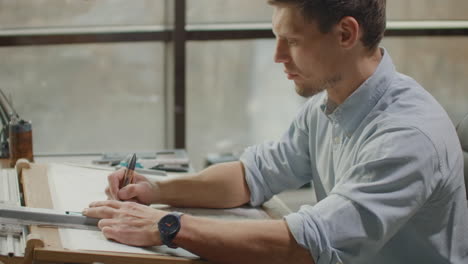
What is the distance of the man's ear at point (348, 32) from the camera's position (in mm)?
1419

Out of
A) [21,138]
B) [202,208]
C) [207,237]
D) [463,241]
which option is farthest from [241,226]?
[21,138]

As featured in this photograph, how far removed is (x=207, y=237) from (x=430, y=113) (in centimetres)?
52

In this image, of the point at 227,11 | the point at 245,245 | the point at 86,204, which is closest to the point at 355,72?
the point at 245,245

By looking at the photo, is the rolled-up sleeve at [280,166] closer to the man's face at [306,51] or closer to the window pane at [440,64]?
the man's face at [306,51]

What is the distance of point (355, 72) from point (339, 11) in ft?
0.46

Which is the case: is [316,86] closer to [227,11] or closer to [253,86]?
[227,11]

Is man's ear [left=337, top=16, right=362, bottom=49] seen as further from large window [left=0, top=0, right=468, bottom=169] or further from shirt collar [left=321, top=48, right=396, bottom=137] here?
large window [left=0, top=0, right=468, bottom=169]

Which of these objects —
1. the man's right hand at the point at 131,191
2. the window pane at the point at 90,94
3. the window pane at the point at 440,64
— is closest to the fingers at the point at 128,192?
the man's right hand at the point at 131,191

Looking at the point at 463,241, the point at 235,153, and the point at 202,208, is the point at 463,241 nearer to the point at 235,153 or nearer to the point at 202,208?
the point at 202,208

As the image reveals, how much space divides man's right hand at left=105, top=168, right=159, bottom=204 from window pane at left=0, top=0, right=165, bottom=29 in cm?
161

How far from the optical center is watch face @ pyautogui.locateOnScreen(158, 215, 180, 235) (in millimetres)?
1284

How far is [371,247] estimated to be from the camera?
1.29m

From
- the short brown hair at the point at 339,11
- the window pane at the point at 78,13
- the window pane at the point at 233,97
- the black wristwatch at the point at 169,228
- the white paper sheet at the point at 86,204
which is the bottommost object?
the window pane at the point at 233,97

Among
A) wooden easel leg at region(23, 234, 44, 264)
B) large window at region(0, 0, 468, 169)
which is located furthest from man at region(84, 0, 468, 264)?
large window at region(0, 0, 468, 169)
